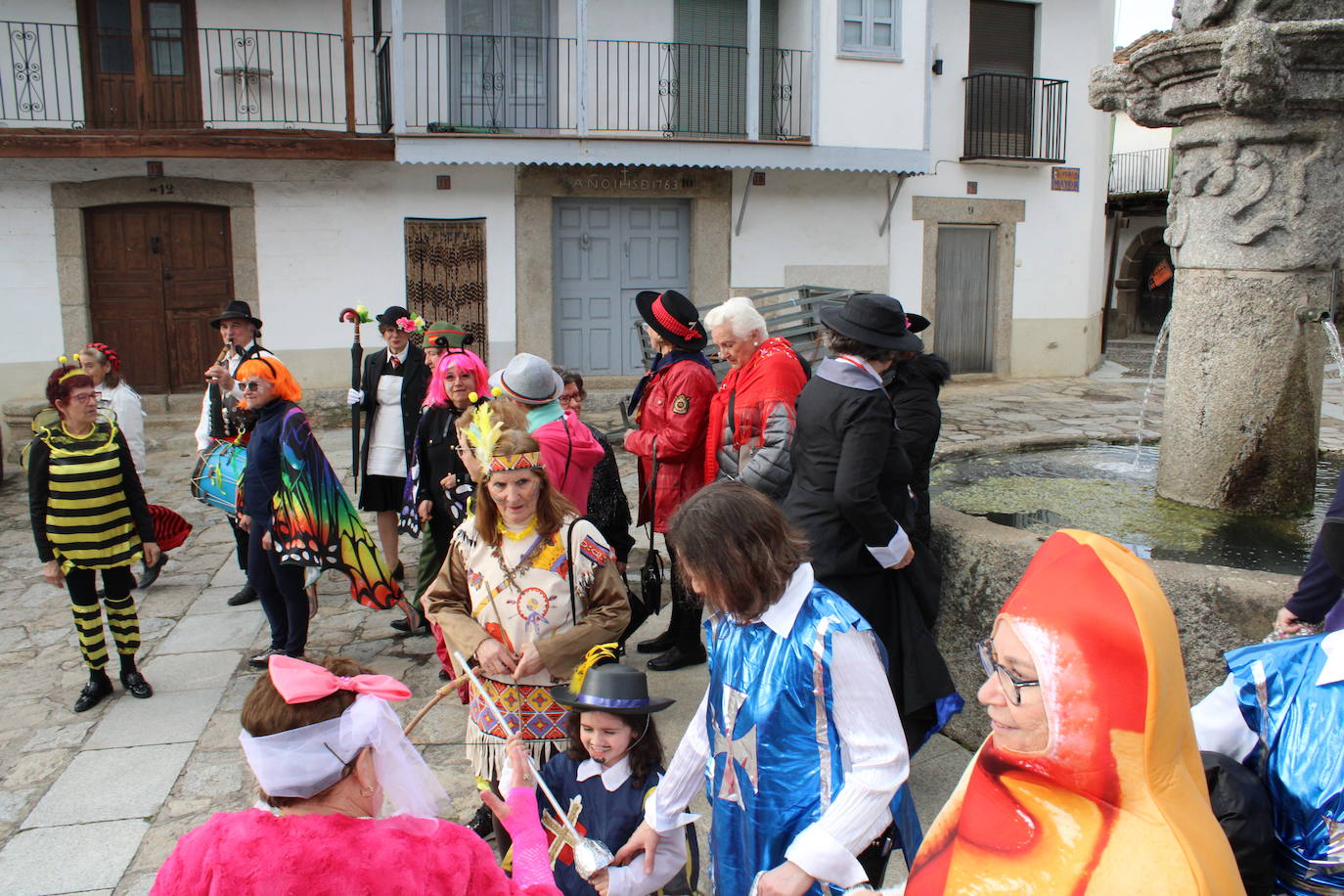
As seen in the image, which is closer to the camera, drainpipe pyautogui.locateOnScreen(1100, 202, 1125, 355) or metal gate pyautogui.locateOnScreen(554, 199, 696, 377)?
metal gate pyautogui.locateOnScreen(554, 199, 696, 377)

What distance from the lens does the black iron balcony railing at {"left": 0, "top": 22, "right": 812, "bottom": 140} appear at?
39.9ft

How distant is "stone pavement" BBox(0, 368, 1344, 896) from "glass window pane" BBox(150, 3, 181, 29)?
7425 mm

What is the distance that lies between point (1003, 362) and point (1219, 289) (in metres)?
11.1

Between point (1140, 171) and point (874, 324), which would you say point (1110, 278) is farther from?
point (874, 324)

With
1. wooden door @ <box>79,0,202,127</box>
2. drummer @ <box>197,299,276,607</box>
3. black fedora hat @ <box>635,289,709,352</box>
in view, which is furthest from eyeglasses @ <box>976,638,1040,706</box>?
wooden door @ <box>79,0,202,127</box>

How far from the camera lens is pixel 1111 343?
74.5ft

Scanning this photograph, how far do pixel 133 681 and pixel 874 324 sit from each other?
3767 millimetres

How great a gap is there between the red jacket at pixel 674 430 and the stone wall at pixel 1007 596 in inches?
46.0

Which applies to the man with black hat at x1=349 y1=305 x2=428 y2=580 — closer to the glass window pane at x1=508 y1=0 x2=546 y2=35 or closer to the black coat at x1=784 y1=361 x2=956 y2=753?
the black coat at x1=784 y1=361 x2=956 y2=753

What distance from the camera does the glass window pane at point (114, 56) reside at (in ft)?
40.5

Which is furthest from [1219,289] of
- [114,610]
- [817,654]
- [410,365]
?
[114,610]

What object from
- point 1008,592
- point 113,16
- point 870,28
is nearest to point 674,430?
point 1008,592

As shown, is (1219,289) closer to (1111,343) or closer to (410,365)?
(410,365)

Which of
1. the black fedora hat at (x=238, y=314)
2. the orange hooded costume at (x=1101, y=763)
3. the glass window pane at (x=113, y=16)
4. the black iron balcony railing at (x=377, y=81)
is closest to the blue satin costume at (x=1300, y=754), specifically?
the orange hooded costume at (x=1101, y=763)
